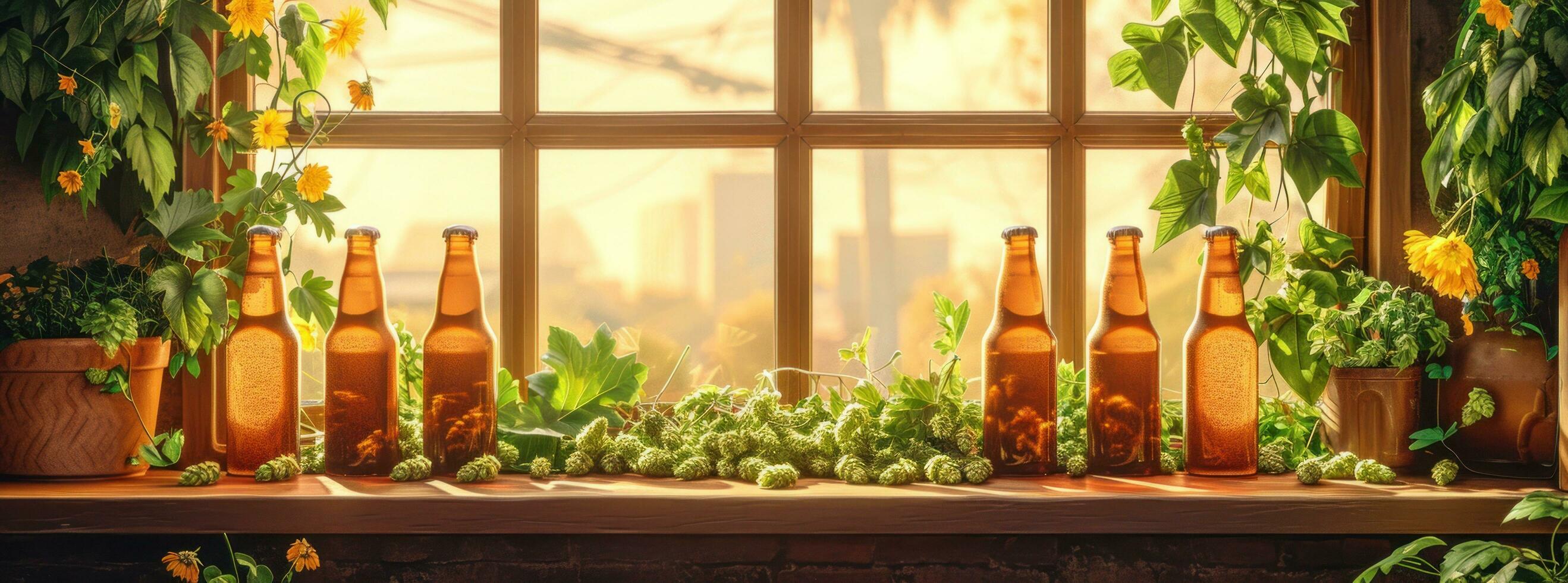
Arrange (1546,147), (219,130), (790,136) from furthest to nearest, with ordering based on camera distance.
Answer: (790,136) → (219,130) → (1546,147)

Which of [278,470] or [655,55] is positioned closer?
[278,470]

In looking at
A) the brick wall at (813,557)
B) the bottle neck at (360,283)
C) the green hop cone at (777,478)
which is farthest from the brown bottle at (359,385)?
the green hop cone at (777,478)

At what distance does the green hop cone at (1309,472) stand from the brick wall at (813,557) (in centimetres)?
7

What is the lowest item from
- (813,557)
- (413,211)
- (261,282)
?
(813,557)

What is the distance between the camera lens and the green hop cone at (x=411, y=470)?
1093mm

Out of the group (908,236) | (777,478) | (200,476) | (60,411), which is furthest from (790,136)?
(60,411)

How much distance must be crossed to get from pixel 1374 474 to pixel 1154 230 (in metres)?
0.42

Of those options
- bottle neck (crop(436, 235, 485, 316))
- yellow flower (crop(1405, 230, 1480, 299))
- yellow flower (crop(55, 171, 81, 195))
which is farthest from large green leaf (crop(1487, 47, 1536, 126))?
yellow flower (crop(55, 171, 81, 195))

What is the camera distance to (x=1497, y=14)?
0.98 meters

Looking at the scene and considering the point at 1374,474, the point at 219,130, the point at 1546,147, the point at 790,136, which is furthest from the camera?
the point at 790,136

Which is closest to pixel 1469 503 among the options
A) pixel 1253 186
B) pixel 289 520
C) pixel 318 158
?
pixel 1253 186

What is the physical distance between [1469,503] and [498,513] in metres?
1.03

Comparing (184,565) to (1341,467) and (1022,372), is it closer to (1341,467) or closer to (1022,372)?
(1022,372)

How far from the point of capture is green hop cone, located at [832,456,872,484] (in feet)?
3.53
